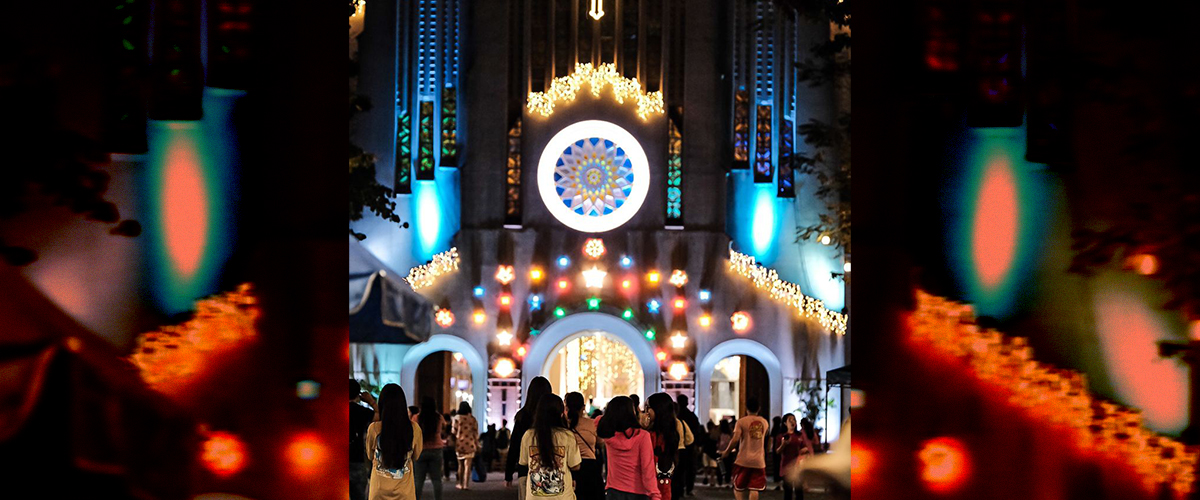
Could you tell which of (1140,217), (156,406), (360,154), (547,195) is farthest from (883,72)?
(547,195)

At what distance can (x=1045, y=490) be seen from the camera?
22.7 feet

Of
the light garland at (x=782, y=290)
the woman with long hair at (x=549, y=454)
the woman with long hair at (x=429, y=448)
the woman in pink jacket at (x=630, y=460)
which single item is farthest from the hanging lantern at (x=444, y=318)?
the woman with long hair at (x=549, y=454)

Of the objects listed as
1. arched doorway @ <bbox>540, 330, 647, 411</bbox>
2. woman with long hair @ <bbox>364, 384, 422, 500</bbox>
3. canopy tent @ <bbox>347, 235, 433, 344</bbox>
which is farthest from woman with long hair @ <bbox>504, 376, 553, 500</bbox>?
arched doorway @ <bbox>540, 330, 647, 411</bbox>

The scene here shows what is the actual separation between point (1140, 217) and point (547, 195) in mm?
22820

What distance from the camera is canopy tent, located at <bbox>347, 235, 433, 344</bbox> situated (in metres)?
9.09

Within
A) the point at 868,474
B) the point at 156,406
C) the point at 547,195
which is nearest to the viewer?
the point at 156,406

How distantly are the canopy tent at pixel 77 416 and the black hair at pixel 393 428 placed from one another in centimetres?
391

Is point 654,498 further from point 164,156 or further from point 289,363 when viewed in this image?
point 164,156

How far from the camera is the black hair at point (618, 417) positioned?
10164 mm

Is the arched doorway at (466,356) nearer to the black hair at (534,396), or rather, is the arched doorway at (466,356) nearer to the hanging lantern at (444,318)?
the hanging lantern at (444,318)

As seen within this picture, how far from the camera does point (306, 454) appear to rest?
22.0 ft

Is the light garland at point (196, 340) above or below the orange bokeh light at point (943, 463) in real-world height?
above

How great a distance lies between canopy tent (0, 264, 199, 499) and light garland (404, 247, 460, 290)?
Answer: 2194cm

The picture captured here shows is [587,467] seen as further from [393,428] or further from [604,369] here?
[604,369]
